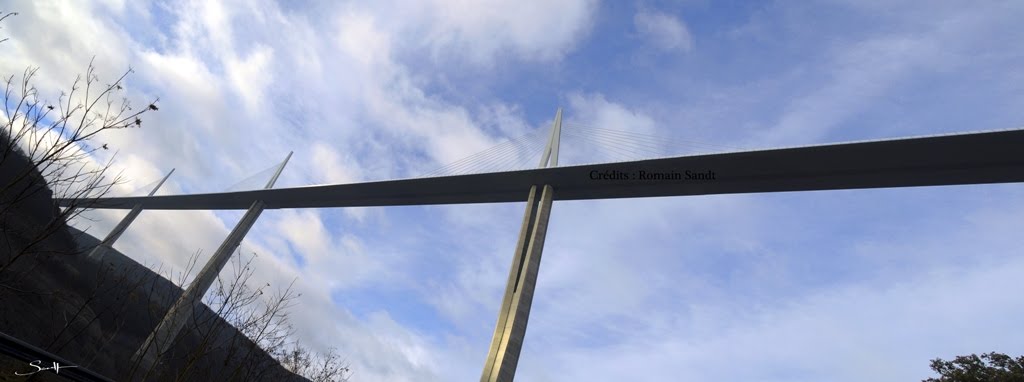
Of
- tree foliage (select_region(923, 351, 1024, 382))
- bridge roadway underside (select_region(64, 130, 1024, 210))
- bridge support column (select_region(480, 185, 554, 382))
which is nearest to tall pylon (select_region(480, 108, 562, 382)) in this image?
bridge support column (select_region(480, 185, 554, 382))

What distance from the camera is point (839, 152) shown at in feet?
42.4

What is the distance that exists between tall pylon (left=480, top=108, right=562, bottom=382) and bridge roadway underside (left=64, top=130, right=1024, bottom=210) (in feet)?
3.11

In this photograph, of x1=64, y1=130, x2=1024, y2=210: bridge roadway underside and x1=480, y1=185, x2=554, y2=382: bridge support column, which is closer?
x1=64, y1=130, x2=1024, y2=210: bridge roadway underside

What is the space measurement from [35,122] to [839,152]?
15.1 meters

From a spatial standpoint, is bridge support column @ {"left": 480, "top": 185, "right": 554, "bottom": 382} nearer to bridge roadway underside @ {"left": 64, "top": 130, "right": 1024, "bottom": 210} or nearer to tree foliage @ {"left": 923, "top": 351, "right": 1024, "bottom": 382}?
bridge roadway underside @ {"left": 64, "top": 130, "right": 1024, "bottom": 210}

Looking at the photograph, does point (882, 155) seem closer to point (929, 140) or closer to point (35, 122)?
point (929, 140)

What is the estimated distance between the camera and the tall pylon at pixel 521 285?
14.0 metres

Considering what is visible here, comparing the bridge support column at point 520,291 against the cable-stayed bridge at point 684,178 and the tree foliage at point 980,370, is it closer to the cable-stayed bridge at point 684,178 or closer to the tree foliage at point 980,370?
the cable-stayed bridge at point 684,178

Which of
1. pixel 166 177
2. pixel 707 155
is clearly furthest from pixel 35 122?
pixel 166 177

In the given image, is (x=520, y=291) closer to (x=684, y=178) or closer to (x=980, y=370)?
(x=684, y=178)

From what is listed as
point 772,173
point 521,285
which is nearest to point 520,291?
point 521,285

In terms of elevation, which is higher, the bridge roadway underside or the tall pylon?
the bridge roadway underside

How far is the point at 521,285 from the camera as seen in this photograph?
15484 millimetres

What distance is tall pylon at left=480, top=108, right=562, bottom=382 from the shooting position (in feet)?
45.9
